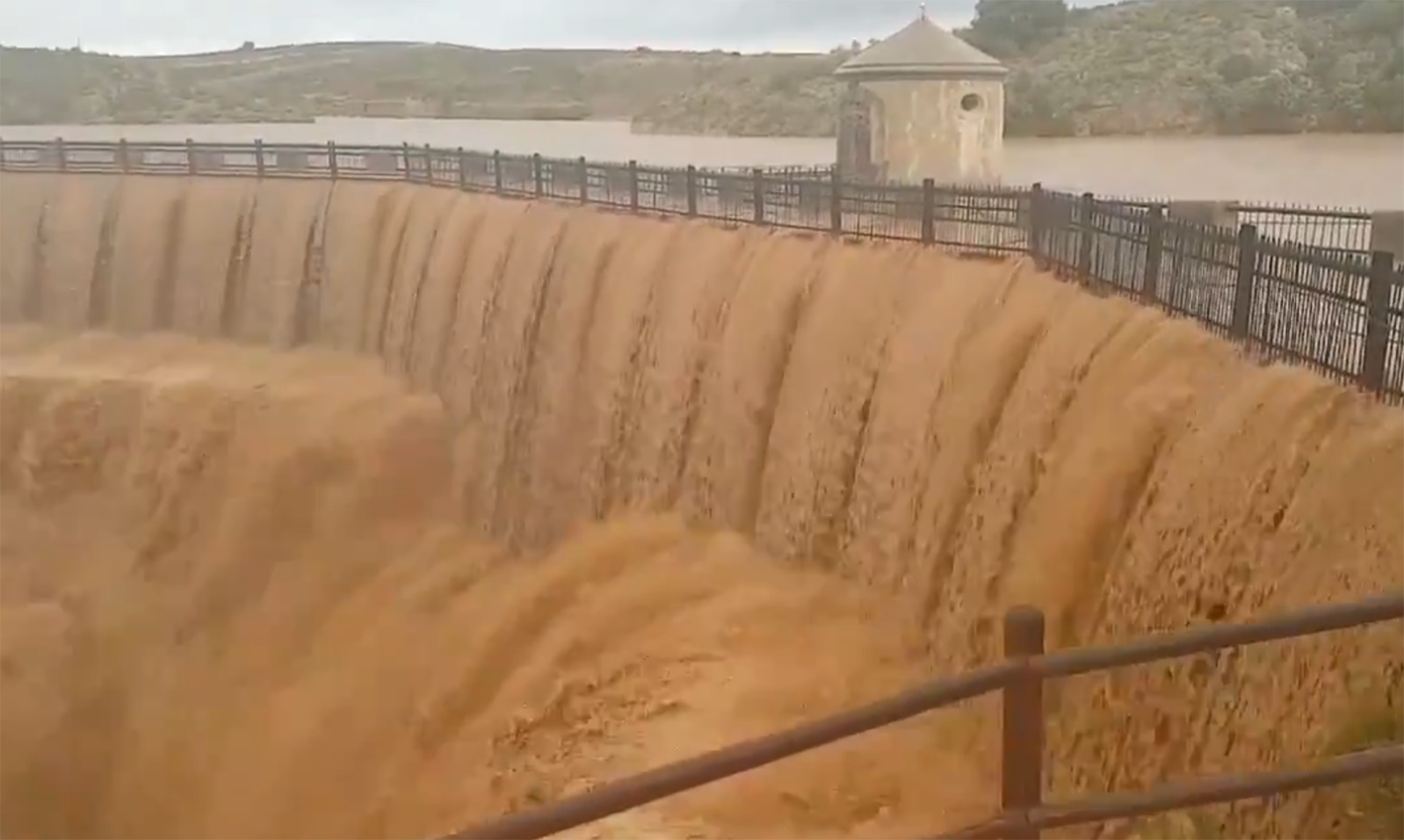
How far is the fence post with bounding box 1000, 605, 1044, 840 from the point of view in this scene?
9.74ft

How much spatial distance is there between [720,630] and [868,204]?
18.9ft

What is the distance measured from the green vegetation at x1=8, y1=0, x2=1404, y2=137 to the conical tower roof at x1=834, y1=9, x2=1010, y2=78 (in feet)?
50.6

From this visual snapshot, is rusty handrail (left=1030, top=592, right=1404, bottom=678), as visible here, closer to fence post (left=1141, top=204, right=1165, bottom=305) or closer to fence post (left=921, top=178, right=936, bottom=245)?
fence post (left=1141, top=204, right=1165, bottom=305)

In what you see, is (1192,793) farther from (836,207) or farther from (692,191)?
(692,191)

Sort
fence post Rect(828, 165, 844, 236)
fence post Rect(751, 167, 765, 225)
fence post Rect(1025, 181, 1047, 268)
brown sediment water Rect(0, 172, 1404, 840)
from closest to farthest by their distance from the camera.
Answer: brown sediment water Rect(0, 172, 1404, 840)
fence post Rect(1025, 181, 1047, 268)
fence post Rect(828, 165, 844, 236)
fence post Rect(751, 167, 765, 225)

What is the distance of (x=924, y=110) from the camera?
2108 cm

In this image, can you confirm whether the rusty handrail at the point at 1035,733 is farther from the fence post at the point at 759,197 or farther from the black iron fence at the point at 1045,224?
the fence post at the point at 759,197

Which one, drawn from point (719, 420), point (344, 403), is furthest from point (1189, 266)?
point (344, 403)

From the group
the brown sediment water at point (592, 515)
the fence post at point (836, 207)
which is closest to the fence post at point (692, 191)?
the brown sediment water at point (592, 515)

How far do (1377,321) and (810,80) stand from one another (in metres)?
44.0

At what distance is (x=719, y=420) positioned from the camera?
538 inches

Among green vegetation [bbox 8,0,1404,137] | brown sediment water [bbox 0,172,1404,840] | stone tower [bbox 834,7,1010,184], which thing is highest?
green vegetation [bbox 8,0,1404,137]

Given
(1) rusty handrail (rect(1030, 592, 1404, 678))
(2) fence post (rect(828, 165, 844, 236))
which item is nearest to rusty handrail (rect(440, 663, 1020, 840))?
(1) rusty handrail (rect(1030, 592, 1404, 678))

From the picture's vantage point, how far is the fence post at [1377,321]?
21.2 feet
